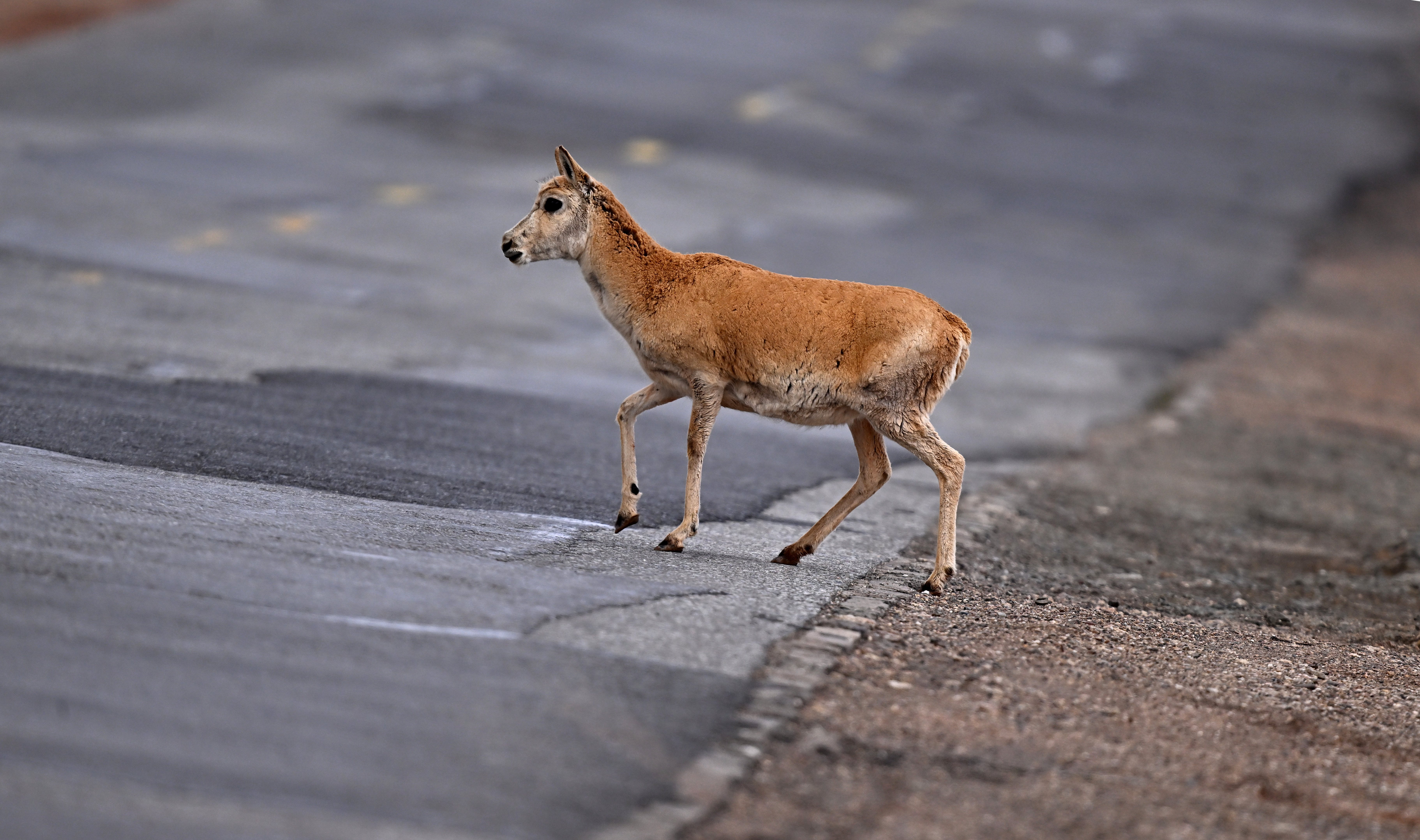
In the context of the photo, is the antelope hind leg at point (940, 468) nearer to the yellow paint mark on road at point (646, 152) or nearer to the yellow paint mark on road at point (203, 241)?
the yellow paint mark on road at point (203, 241)

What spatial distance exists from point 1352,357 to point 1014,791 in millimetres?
17232

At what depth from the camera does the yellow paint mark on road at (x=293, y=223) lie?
20.3 metres

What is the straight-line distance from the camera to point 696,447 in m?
9.28

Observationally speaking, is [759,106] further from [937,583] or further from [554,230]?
[937,583]

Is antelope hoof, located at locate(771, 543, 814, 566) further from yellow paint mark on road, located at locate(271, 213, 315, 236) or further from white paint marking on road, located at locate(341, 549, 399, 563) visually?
yellow paint mark on road, located at locate(271, 213, 315, 236)

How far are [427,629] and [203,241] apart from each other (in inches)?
515

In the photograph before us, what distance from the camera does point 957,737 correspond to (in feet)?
22.9

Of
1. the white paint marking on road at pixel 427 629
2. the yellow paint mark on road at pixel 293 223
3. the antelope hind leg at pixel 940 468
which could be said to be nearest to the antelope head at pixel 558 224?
the antelope hind leg at pixel 940 468

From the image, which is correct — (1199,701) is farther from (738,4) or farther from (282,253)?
(738,4)

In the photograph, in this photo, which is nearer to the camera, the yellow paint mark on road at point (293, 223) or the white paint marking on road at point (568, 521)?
the white paint marking on road at point (568, 521)

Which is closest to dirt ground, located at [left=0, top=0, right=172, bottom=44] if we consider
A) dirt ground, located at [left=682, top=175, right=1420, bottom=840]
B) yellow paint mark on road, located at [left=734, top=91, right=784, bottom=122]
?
yellow paint mark on road, located at [left=734, top=91, right=784, bottom=122]

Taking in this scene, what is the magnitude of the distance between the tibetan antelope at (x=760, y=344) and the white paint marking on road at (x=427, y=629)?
202cm

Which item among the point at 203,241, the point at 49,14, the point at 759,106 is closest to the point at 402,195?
the point at 203,241

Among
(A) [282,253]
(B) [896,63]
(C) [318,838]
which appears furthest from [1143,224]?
(C) [318,838]
